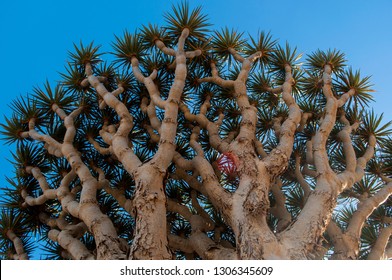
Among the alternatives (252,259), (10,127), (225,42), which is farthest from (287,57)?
(10,127)

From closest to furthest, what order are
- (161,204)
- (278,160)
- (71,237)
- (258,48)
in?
(161,204) < (278,160) < (71,237) < (258,48)

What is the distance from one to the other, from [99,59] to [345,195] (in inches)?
202

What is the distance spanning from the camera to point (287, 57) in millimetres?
7777

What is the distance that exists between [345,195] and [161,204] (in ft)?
12.9

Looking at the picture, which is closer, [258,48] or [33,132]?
[33,132]

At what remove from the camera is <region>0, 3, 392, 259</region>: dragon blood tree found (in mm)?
5586

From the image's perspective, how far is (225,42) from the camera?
7980 mm

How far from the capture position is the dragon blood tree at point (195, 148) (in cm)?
559

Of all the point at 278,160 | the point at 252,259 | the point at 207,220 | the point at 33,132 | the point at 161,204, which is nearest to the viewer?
the point at 252,259

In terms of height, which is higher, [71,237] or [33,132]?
[33,132]

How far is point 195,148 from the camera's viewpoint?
6.33 metres

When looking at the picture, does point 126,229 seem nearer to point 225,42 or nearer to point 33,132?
point 33,132

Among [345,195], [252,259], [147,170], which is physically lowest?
[252,259]

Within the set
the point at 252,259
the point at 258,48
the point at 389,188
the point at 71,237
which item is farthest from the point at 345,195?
the point at 71,237
